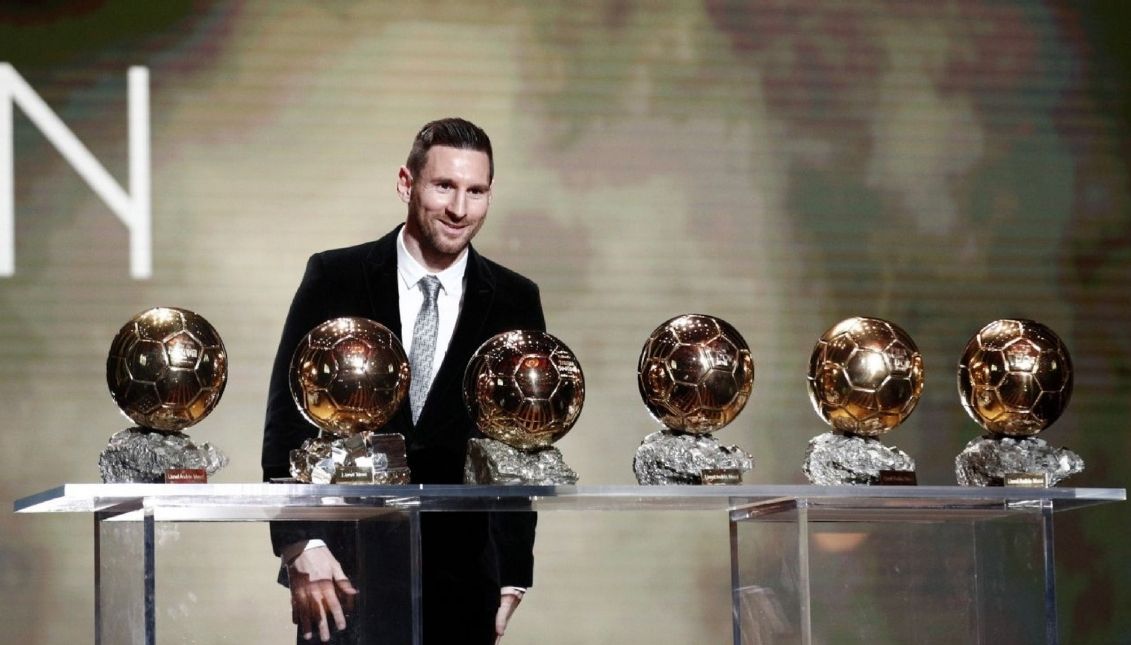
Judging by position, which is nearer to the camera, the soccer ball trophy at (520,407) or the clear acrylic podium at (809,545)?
the clear acrylic podium at (809,545)

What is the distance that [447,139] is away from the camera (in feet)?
10.8

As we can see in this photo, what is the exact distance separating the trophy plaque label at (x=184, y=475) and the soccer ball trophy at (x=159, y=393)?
7cm

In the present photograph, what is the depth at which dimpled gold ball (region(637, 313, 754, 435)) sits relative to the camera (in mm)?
2906

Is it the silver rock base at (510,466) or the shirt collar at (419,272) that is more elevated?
the shirt collar at (419,272)

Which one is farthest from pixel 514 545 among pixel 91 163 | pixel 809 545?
pixel 91 163

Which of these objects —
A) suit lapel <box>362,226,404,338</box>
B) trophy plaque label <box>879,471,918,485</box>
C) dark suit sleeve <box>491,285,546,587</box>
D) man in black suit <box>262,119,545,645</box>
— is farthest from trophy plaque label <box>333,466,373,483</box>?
trophy plaque label <box>879,471,918,485</box>

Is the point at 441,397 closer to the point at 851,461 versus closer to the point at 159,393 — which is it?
the point at 159,393

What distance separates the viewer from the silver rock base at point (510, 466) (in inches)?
109

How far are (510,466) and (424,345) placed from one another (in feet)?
1.98

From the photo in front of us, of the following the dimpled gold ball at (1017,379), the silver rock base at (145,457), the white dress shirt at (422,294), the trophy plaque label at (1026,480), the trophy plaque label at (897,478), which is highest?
the white dress shirt at (422,294)

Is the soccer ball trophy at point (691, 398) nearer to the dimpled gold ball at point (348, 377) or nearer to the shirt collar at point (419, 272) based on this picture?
the dimpled gold ball at point (348, 377)

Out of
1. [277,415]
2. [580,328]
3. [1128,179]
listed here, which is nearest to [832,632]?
[277,415]

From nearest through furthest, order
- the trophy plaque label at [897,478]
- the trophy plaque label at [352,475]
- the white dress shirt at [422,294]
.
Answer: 1. the trophy plaque label at [352,475]
2. the trophy plaque label at [897,478]
3. the white dress shirt at [422,294]

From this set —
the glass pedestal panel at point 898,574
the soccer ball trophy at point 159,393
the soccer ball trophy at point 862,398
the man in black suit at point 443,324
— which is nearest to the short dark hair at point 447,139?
Answer: the man in black suit at point 443,324
